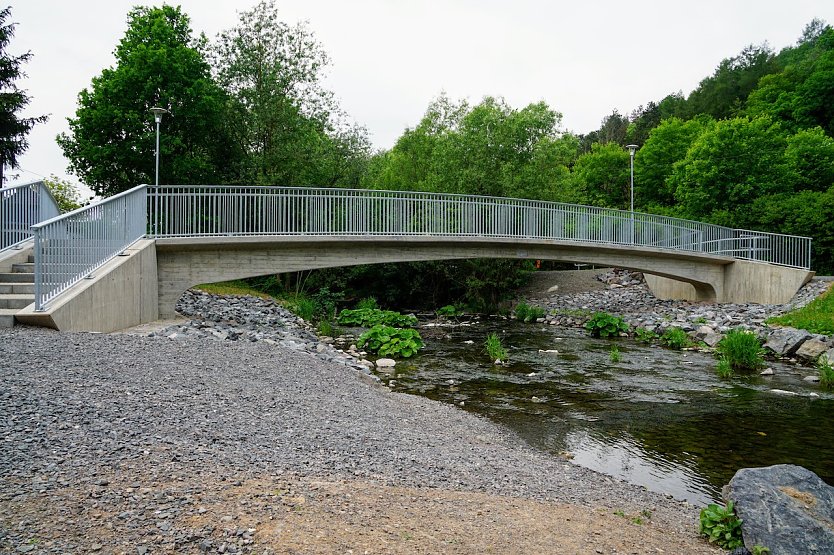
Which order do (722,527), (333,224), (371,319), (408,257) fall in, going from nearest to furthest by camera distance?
(722,527) < (333,224) < (408,257) < (371,319)

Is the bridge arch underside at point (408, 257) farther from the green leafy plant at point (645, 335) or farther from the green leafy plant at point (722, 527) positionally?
the green leafy plant at point (722, 527)

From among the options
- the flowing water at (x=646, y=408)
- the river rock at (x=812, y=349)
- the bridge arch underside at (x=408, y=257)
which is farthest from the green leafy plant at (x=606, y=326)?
Answer: the river rock at (x=812, y=349)

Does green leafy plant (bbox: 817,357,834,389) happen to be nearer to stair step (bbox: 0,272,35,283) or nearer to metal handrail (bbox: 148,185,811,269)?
metal handrail (bbox: 148,185,811,269)

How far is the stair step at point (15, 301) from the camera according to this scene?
37.8 feet

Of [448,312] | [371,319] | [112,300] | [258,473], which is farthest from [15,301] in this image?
[448,312]

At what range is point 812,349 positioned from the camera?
16.2m

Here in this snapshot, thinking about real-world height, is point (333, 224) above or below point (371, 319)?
above

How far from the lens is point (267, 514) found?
422cm

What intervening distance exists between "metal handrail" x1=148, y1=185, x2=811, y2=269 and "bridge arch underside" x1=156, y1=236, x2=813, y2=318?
1.36 ft

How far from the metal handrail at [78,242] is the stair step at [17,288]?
1.14 meters

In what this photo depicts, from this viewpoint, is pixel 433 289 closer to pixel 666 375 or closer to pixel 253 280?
pixel 253 280

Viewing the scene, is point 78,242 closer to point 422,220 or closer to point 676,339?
point 422,220

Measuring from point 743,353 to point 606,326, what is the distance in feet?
23.5

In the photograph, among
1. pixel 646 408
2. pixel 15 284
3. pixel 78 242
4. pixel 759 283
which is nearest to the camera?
pixel 646 408
